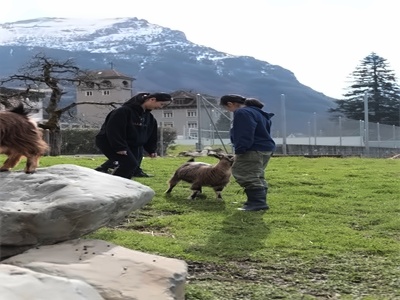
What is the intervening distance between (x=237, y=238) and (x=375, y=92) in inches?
2174

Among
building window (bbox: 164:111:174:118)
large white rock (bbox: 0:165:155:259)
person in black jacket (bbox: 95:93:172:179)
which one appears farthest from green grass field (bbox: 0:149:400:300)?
building window (bbox: 164:111:174:118)

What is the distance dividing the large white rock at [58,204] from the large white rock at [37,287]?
104cm

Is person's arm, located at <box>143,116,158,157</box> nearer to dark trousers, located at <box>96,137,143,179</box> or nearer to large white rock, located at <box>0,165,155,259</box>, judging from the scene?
dark trousers, located at <box>96,137,143,179</box>

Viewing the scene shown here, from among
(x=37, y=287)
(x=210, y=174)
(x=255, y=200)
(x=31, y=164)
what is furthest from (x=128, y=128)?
(x=37, y=287)

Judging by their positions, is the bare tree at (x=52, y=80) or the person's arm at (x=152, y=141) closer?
the person's arm at (x=152, y=141)

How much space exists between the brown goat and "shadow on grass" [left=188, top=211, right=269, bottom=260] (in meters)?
0.99

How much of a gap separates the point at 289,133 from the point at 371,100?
33935mm

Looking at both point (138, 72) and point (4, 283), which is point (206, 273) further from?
point (138, 72)

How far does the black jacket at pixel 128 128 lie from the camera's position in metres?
8.19

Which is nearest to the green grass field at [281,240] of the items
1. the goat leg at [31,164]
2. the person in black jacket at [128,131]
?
the person in black jacket at [128,131]

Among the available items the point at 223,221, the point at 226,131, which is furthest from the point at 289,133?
the point at 223,221

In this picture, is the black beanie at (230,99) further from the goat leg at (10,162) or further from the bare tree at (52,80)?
the bare tree at (52,80)

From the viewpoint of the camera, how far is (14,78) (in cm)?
2502

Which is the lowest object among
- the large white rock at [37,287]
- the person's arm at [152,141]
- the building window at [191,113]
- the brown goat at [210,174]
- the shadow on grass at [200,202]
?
the shadow on grass at [200,202]
